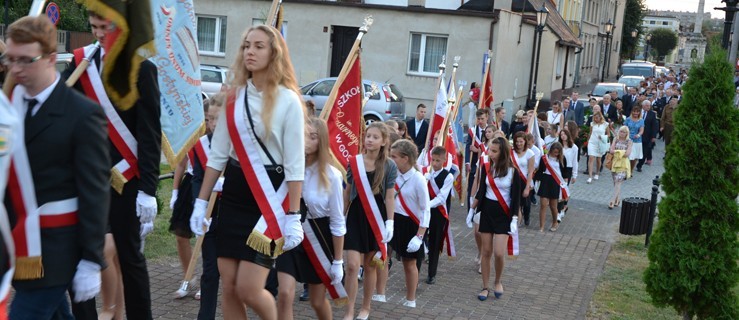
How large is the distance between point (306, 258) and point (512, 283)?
4.22m

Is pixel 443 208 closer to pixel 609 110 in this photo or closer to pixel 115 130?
pixel 115 130

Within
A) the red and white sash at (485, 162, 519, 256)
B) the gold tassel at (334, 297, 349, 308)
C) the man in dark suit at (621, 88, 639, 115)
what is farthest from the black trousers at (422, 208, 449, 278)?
the man in dark suit at (621, 88, 639, 115)

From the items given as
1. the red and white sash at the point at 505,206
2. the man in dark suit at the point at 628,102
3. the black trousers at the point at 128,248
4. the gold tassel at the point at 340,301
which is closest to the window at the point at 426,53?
the man in dark suit at the point at 628,102

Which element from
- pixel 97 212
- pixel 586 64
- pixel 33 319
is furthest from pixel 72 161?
pixel 586 64

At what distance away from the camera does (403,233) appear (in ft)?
29.1

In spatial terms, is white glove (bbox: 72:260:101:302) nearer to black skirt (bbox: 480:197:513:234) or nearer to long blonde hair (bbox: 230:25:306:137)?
long blonde hair (bbox: 230:25:306:137)

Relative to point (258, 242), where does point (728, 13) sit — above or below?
above

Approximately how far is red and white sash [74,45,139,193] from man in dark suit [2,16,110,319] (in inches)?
43.7

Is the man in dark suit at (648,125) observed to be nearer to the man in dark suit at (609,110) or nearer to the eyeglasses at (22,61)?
the man in dark suit at (609,110)

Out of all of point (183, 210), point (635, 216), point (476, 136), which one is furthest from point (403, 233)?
point (476, 136)

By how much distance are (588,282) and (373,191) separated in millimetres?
3817

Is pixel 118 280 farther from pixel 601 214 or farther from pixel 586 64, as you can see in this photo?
pixel 586 64

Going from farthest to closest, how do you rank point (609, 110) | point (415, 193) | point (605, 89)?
point (605, 89)
point (609, 110)
point (415, 193)

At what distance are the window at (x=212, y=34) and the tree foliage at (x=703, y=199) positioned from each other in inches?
1081
